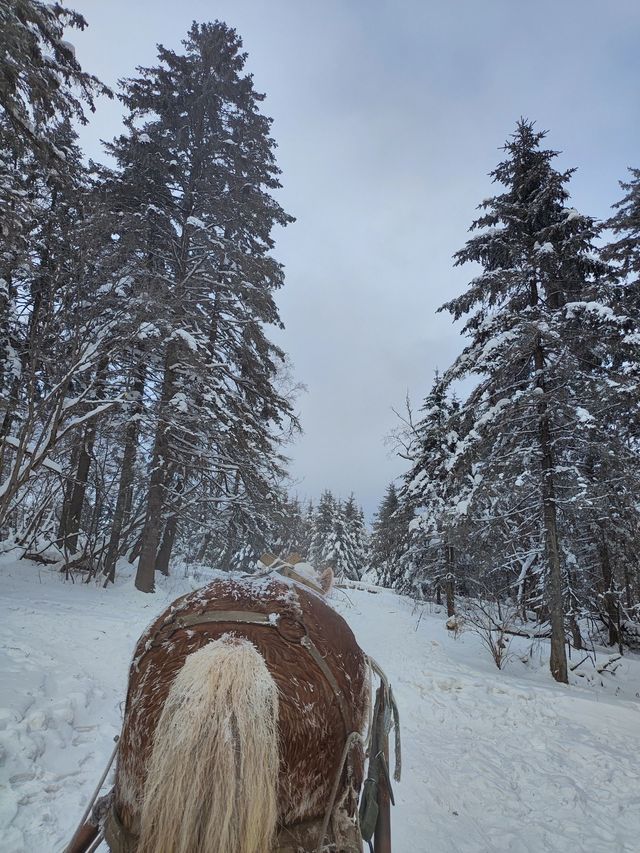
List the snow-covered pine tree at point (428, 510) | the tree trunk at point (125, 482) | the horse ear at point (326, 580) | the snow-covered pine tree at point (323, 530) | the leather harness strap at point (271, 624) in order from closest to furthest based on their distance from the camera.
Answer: the leather harness strap at point (271, 624) < the horse ear at point (326, 580) < the tree trunk at point (125, 482) < the snow-covered pine tree at point (428, 510) < the snow-covered pine tree at point (323, 530)

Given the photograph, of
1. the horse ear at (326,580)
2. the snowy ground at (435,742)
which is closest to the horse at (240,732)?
the horse ear at (326,580)

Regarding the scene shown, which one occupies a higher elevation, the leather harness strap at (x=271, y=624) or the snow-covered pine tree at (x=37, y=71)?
the snow-covered pine tree at (x=37, y=71)

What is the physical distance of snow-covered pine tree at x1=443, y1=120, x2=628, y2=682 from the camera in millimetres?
7719

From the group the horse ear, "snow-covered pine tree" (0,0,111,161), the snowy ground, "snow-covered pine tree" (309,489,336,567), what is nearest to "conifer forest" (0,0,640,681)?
"snow-covered pine tree" (0,0,111,161)

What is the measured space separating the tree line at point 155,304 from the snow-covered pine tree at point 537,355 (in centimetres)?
553

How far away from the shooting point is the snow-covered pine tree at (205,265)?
994cm

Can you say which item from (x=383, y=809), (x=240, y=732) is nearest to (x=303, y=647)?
(x=240, y=732)

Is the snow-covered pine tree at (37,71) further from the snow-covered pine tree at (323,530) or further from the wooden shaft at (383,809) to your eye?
the snow-covered pine tree at (323,530)

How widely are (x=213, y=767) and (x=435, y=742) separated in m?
4.92

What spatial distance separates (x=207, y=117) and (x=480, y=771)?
15.6 metres

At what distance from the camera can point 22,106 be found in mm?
5453

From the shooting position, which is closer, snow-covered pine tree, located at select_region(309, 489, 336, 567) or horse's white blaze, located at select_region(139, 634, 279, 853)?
horse's white blaze, located at select_region(139, 634, 279, 853)

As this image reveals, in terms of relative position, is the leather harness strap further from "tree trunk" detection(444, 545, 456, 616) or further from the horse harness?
"tree trunk" detection(444, 545, 456, 616)

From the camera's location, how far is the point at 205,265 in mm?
11781
